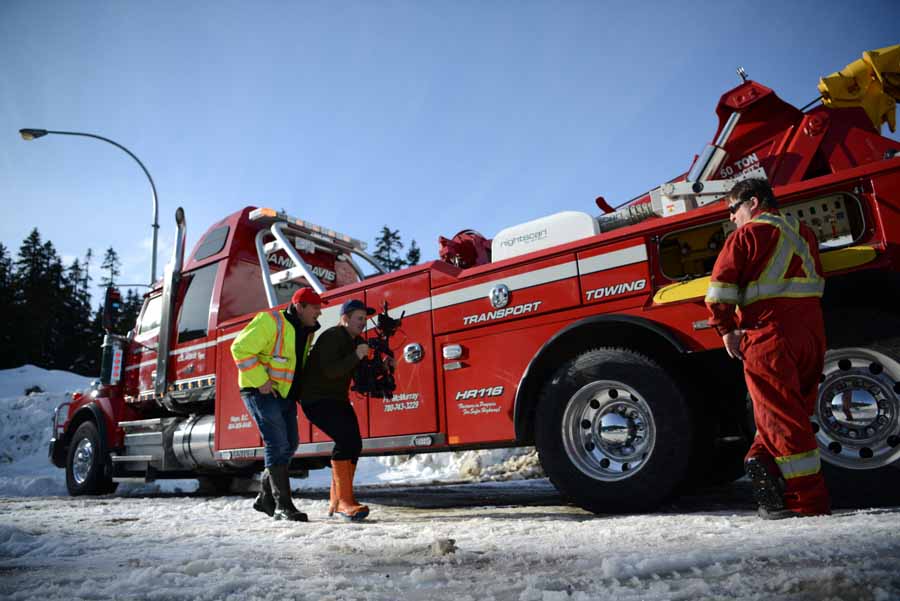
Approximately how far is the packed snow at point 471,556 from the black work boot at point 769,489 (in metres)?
0.13

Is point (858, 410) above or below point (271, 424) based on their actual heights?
below

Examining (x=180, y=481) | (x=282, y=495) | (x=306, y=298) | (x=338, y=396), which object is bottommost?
(x=180, y=481)

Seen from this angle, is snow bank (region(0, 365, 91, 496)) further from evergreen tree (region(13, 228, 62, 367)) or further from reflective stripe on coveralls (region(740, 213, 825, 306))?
evergreen tree (region(13, 228, 62, 367))

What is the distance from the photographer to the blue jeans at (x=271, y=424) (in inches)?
179

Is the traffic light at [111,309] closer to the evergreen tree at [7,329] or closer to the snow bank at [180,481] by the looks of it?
the snow bank at [180,481]

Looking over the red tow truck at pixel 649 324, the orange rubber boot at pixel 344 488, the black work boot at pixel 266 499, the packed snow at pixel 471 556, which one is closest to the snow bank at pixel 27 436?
the black work boot at pixel 266 499

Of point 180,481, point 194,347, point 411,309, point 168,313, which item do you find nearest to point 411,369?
point 411,309

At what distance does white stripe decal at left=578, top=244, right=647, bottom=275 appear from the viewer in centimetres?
384

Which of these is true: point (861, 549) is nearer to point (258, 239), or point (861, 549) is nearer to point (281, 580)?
point (281, 580)

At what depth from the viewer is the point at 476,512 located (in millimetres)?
4633

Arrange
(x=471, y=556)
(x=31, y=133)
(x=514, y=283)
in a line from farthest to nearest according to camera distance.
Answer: (x=31, y=133) < (x=514, y=283) < (x=471, y=556)

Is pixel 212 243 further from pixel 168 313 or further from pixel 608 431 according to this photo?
pixel 608 431

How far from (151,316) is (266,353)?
15.8 feet

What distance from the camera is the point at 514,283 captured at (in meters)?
4.32
